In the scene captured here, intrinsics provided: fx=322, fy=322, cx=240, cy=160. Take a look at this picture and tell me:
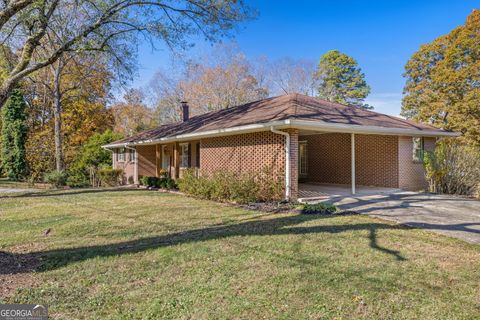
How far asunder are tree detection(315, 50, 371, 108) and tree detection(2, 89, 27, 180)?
94.5 feet

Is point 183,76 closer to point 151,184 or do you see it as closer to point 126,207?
point 151,184

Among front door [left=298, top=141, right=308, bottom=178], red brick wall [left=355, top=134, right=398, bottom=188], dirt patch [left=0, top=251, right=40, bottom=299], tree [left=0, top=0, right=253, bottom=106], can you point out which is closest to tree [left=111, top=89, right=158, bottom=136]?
front door [left=298, top=141, right=308, bottom=178]

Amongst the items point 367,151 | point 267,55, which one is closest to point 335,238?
point 367,151

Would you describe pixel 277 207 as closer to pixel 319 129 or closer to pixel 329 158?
pixel 319 129

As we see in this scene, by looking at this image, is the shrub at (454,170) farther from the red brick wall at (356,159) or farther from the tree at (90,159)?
the tree at (90,159)

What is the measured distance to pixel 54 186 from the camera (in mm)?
18297

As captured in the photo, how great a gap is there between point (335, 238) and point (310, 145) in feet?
33.6

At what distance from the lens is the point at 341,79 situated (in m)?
37.4

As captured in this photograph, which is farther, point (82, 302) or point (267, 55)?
point (267, 55)

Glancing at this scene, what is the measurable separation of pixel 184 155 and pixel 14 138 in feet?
54.2

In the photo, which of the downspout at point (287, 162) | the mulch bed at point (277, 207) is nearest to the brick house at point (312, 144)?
the downspout at point (287, 162)

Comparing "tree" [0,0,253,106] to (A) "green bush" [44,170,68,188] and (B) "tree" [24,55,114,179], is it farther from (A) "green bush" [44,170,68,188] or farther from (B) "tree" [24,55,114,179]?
(B) "tree" [24,55,114,179]

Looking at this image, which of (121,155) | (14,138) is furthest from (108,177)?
(14,138)

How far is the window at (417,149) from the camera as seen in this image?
13305 mm
